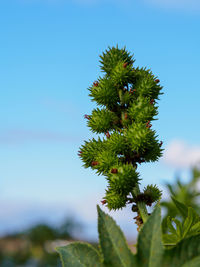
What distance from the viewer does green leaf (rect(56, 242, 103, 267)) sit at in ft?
5.42

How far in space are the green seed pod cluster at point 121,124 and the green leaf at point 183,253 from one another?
604 millimetres

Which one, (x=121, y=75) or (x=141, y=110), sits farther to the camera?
(x=121, y=75)

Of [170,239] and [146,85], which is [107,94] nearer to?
[146,85]

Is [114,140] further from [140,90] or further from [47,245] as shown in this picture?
[47,245]

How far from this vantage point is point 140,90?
240cm

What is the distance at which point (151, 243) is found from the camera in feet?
5.00

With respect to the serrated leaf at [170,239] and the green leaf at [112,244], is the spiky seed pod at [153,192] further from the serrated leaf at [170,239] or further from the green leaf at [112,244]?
the green leaf at [112,244]

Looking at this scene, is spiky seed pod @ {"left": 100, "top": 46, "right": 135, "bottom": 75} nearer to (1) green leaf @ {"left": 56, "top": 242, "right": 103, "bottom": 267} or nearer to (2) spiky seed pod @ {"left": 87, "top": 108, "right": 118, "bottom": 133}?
(2) spiky seed pod @ {"left": 87, "top": 108, "right": 118, "bottom": 133}

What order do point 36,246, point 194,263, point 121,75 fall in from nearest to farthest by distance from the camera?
point 194,263
point 121,75
point 36,246

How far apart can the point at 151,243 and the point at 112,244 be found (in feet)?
0.57

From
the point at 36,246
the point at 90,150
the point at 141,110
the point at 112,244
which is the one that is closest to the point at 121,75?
the point at 141,110

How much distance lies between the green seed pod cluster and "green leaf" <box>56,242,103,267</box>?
47 centimetres

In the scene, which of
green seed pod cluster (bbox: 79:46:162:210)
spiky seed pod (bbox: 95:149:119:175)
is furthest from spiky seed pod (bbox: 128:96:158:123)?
spiky seed pod (bbox: 95:149:119:175)

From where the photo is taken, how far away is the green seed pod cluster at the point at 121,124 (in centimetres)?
216
